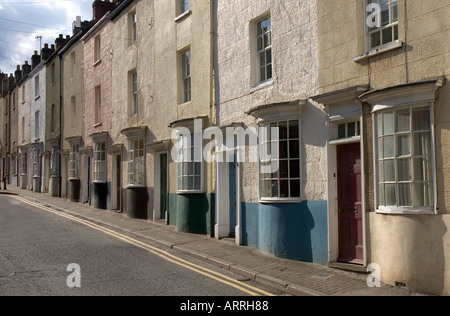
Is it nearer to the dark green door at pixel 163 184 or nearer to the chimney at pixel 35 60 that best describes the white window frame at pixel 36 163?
the chimney at pixel 35 60

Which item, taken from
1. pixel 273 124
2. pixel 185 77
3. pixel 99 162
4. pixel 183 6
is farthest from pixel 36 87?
pixel 273 124

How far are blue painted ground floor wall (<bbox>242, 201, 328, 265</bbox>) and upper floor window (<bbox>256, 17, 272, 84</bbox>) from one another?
3.42m

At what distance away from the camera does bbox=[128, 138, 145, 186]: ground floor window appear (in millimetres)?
18828

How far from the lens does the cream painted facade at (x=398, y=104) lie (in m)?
7.75

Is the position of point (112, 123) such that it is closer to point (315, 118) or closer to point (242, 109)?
point (242, 109)

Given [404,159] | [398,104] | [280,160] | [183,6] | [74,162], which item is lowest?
[404,159]

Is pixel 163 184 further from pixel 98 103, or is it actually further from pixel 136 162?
pixel 98 103

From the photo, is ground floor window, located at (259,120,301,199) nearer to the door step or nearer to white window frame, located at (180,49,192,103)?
the door step

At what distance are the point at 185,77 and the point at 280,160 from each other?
6125 millimetres

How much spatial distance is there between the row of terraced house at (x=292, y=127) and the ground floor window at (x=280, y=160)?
1.4 inches

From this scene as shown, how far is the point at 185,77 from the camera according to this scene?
1595 cm

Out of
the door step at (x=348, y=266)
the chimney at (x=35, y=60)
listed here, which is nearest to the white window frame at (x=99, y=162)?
the door step at (x=348, y=266)

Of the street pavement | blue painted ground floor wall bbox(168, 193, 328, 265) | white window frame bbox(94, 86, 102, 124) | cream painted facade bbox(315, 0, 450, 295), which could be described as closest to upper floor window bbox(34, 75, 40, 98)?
white window frame bbox(94, 86, 102, 124)
